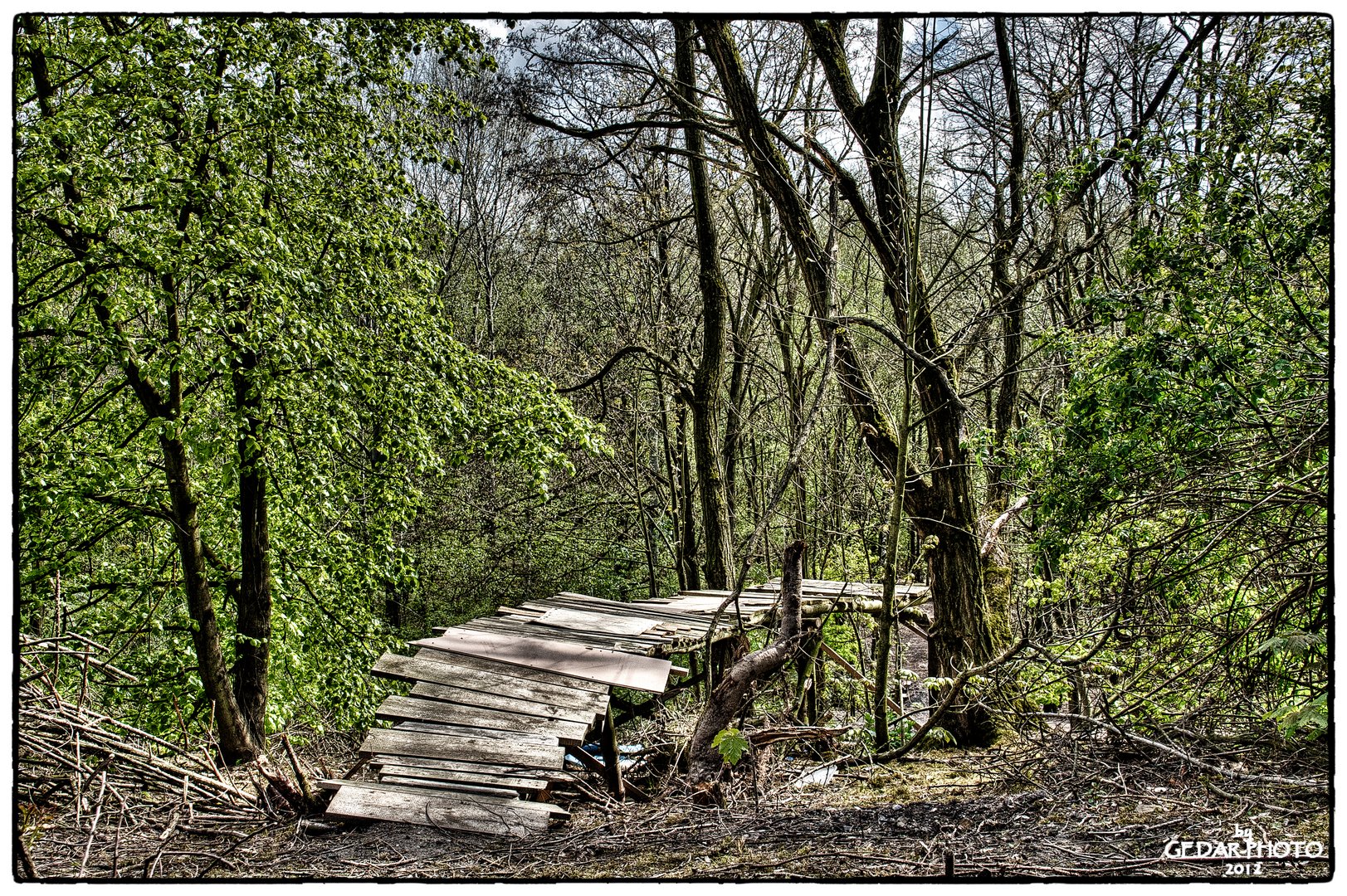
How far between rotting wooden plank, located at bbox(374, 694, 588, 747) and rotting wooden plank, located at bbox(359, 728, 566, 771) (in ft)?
0.29

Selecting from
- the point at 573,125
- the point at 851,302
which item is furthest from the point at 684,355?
the point at 573,125

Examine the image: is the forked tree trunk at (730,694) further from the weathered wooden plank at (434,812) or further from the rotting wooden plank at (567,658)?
the weathered wooden plank at (434,812)

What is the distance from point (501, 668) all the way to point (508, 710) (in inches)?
21.7

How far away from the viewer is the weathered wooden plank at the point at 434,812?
3.38 m

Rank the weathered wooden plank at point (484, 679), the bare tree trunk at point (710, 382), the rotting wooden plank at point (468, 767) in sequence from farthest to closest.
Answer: the bare tree trunk at point (710, 382), the weathered wooden plank at point (484, 679), the rotting wooden plank at point (468, 767)

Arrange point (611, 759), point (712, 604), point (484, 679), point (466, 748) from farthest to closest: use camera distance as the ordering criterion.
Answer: point (712, 604)
point (484, 679)
point (611, 759)
point (466, 748)

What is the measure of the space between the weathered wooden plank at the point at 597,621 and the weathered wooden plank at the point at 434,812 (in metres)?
2.12

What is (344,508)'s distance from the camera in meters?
6.85

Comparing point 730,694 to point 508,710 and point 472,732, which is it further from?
point 472,732

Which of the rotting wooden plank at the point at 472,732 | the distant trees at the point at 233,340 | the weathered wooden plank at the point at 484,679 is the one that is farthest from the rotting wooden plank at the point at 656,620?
the rotting wooden plank at the point at 472,732

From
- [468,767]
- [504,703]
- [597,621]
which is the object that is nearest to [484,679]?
[504,703]

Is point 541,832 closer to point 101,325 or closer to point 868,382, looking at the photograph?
point 868,382

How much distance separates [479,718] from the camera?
13.8ft

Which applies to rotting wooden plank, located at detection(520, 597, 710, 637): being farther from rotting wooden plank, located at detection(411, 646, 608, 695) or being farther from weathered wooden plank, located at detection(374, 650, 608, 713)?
weathered wooden plank, located at detection(374, 650, 608, 713)
